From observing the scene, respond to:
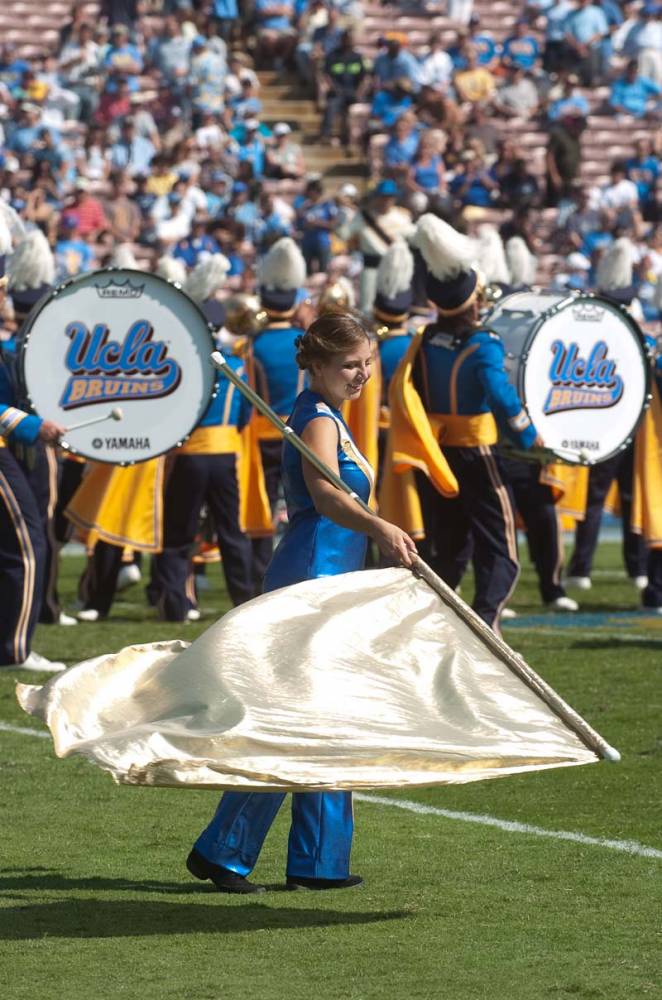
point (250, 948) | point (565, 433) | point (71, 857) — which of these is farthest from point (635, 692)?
point (250, 948)

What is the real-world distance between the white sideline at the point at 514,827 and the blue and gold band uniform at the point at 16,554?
8.36 ft

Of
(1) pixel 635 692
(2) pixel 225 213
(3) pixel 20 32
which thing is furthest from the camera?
(3) pixel 20 32

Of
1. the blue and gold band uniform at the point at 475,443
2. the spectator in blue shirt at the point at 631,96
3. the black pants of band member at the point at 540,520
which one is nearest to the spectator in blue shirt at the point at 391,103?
the spectator in blue shirt at the point at 631,96

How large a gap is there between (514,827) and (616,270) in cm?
644

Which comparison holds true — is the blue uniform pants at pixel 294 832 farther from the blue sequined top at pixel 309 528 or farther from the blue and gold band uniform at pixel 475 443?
the blue and gold band uniform at pixel 475 443

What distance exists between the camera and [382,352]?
40.0 ft

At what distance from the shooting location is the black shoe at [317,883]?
5.45m

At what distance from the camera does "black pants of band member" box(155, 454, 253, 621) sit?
37.2ft

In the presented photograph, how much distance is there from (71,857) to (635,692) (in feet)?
11.9

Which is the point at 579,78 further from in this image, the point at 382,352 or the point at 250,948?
the point at 250,948

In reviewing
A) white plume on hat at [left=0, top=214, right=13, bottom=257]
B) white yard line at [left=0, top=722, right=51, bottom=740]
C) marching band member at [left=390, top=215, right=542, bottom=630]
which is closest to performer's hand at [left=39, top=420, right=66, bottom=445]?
white plume on hat at [left=0, top=214, right=13, bottom=257]

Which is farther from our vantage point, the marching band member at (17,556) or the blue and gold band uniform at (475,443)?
the blue and gold band uniform at (475,443)

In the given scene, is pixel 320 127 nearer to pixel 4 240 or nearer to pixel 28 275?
Answer: pixel 28 275

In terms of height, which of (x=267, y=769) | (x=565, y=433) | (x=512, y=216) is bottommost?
(x=512, y=216)
